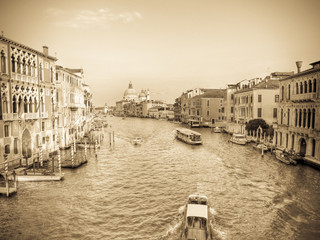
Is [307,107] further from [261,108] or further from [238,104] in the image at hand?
[238,104]

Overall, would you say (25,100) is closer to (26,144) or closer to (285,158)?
(26,144)

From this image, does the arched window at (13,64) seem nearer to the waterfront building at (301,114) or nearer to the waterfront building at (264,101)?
the waterfront building at (301,114)

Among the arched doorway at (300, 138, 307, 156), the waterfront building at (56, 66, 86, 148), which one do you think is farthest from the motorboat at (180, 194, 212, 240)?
the waterfront building at (56, 66, 86, 148)

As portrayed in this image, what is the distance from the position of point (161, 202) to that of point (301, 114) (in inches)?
774

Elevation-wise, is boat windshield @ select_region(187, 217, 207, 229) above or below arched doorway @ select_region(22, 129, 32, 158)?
below

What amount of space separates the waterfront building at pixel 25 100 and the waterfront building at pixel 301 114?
2773 centimetres

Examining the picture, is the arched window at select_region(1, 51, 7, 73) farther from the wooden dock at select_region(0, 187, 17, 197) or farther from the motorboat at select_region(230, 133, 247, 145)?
the motorboat at select_region(230, 133, 247, 145)

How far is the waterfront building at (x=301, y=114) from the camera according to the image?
24.9 m

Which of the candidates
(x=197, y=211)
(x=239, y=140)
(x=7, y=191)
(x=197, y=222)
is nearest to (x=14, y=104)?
(x=7, y=191)

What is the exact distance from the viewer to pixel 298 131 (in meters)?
28.1

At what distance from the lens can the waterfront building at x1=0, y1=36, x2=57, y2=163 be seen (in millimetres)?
22234

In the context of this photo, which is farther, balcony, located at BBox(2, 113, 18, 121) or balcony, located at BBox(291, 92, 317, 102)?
balcony, located at BBox(291, 92, 317, 102)

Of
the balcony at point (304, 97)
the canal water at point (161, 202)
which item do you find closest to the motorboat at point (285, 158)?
the canal water at point (161, 202)

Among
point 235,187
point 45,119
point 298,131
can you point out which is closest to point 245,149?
point 298,131
